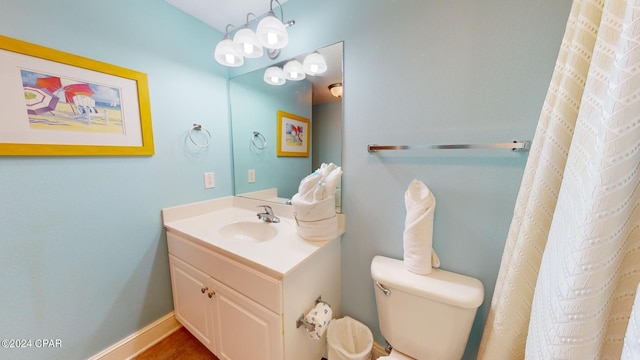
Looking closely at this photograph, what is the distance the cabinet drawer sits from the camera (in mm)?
873

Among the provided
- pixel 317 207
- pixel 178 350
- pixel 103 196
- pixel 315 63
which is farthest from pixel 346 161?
pixel 178 350

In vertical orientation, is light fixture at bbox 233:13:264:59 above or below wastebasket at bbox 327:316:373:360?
above

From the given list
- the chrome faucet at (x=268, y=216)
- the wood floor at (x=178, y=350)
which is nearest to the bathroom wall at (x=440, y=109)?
the chrome faucet at (x=268, y=216)

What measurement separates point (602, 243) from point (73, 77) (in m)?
1.93

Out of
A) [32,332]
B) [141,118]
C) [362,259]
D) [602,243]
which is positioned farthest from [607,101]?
[32,332]

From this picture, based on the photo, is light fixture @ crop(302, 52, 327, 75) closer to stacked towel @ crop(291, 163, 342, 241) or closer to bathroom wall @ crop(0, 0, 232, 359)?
stacked towel @ crop(291, 163, 342, 241)

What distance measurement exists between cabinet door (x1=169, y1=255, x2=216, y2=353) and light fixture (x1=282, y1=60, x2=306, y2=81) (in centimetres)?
133

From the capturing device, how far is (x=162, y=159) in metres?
1.35

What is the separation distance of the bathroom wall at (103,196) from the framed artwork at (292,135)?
21.2 inches

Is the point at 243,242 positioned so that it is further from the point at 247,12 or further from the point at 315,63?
the point at 247,12

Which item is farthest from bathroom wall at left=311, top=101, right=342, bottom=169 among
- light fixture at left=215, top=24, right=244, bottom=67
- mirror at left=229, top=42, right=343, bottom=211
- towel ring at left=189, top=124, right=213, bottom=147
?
towel ring at left=189, top=124, right=213, bottom=147

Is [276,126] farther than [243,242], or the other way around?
[276,126]

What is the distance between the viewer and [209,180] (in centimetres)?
162

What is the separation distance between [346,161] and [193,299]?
4.14 feet
